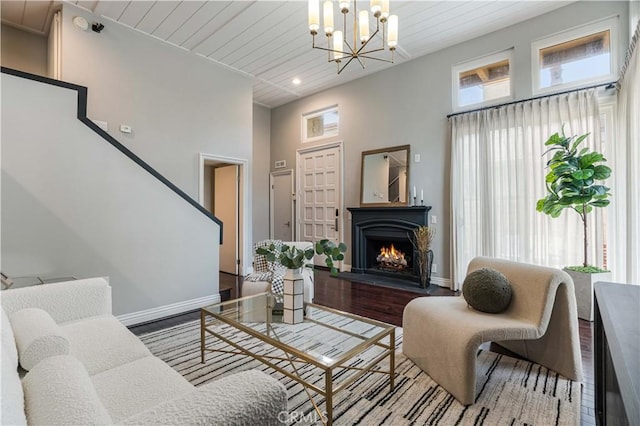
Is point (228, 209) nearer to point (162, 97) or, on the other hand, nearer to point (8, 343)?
point (162, 97)

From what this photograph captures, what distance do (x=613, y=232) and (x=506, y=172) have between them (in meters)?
1.22

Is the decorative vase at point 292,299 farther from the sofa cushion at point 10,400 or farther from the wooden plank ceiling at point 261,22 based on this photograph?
the wooden plank ceiling at point 261,22

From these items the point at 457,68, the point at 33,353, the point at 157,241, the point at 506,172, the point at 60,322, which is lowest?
the point at 60,322

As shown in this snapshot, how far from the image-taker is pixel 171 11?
11.8ft

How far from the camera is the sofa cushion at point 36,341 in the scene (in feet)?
3.50

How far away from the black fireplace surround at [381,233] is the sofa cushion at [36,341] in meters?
4.21

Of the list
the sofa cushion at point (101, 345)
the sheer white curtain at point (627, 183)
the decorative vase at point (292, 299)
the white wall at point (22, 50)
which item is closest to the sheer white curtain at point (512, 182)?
the sheer white curtain at point (627, 183)

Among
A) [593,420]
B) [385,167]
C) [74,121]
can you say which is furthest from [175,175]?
[593,420]

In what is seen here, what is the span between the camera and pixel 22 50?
3.90m

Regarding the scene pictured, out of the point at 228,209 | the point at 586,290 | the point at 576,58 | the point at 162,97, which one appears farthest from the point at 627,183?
the point at 162,97

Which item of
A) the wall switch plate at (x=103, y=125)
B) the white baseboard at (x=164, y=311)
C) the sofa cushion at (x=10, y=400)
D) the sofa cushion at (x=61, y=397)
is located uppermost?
the wall switch plate at (x=103, y=125)

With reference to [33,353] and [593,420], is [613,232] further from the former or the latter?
[33,353]

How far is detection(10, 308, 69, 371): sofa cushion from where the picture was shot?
3.50ft

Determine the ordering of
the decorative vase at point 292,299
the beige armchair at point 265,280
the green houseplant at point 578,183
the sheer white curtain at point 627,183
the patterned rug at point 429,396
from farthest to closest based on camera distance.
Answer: the beige armchair at point 265,280 → the green houseplant at point 578,183 → the sheer white curtain at point 627,183 → the decorative vase at point 292,299 → the patterned rug at point 429,396
